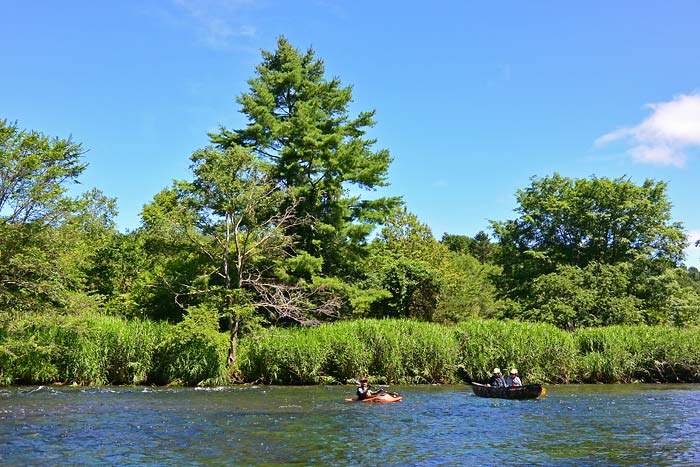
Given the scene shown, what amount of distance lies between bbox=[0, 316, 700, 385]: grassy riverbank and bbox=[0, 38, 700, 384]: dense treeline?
16 cm

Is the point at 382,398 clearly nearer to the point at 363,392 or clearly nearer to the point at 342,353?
the point at 363,392

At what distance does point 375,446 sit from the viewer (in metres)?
16.1

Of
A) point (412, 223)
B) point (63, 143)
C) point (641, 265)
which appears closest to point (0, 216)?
point (63, 143)

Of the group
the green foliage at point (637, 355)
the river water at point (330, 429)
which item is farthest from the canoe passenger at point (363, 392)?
the green foliage at point (637, 355)

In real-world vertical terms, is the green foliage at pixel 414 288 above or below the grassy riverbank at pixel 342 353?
above

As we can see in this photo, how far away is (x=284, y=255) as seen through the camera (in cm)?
3994

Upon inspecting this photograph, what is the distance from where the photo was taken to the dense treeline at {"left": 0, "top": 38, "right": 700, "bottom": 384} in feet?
97.3

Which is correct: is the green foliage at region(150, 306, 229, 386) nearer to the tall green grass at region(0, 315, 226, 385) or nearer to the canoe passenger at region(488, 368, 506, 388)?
the tall green grass at region(0, 315, 226, 385)

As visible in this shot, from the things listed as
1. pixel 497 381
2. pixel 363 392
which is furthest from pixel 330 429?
pixel 497 381

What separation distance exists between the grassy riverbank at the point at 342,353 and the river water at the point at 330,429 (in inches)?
84.2

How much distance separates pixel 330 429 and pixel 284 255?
22288 mm

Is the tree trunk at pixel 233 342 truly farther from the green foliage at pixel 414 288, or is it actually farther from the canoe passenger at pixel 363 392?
the green foliage at pixel 414 288

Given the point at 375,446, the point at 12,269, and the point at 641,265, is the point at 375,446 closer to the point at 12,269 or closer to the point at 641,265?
the point at 12,269

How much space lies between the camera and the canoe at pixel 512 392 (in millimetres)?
26781
